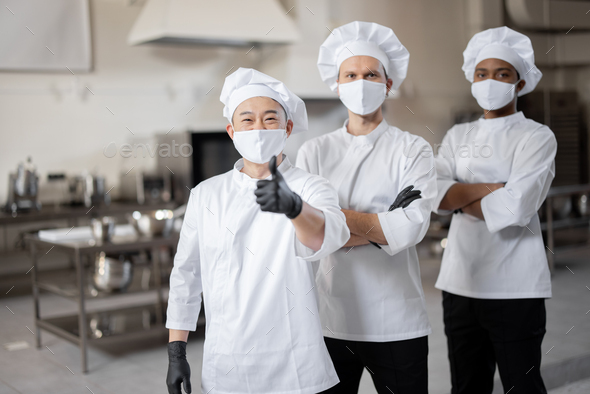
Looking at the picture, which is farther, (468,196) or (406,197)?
(468,196)

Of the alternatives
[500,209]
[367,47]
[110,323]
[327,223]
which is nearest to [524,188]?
[500,209]

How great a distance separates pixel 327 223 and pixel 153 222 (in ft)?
6.82

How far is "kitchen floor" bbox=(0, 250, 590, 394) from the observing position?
2.59 meters

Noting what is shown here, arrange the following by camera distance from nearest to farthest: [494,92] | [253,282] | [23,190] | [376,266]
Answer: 1. [253,282]
2. [376,266]
3. [494,92]
4. [23,190]

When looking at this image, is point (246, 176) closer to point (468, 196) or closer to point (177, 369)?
point (177, 369)

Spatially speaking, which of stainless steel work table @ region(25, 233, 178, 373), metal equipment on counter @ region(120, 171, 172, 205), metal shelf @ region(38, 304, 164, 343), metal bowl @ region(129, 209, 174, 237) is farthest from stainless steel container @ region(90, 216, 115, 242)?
metal equipment on counter @ region(120, 171, 172, 205)

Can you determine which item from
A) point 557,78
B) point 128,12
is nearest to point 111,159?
point 128,12

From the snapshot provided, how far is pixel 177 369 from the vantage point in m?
1.25

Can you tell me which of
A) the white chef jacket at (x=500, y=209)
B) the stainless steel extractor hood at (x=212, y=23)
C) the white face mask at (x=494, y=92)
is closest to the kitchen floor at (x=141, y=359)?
the white chef jacket at (x=500, y=209)

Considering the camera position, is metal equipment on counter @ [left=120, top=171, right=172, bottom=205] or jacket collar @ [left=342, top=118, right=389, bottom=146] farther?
metal equipment on counter @ [left=120, top=171, right=172, bottom=205]

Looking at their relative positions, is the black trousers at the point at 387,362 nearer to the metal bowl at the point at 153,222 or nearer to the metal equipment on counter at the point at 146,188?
the metal bowl at the point at 153,222

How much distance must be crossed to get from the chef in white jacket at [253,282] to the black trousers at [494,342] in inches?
27.6

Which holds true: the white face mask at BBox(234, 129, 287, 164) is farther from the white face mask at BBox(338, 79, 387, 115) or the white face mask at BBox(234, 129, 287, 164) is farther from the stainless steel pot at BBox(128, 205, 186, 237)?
the stainless steel pot at BBox(128, 205, 186, 237)

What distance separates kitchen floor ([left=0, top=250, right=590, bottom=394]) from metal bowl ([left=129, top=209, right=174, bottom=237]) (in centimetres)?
62
